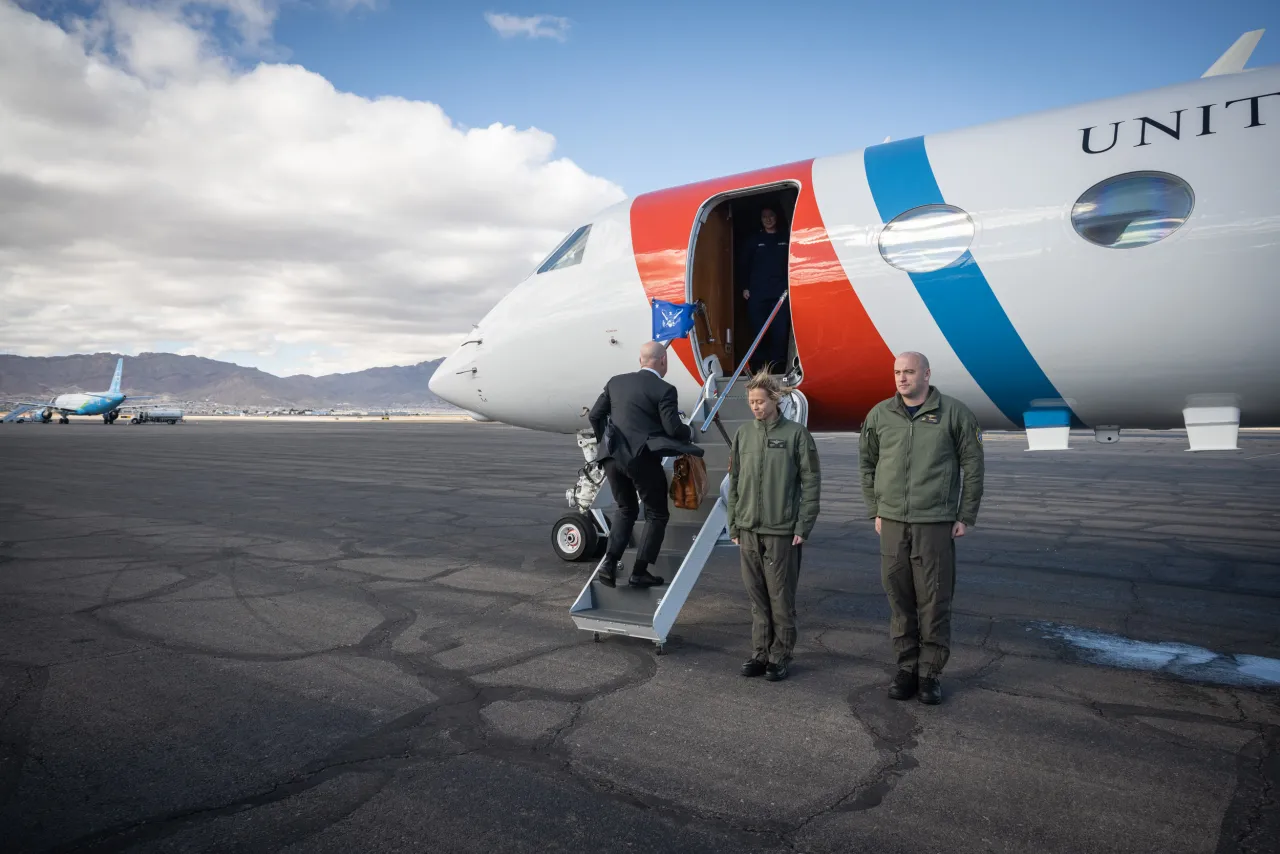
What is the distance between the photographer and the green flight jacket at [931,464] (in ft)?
13.6

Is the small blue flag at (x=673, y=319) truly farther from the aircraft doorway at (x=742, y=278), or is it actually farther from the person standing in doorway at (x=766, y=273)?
the person standing in doorway at (x=766, y=273)

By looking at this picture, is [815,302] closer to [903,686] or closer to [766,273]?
[766,273]

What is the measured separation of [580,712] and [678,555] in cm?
185

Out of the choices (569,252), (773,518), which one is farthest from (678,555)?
(569,252)

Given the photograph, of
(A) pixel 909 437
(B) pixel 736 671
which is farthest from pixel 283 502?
(A) pixel 909 437

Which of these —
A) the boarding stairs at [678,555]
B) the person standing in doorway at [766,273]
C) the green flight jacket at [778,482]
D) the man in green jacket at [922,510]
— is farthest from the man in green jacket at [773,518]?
the person standing in doorway at [766,273]

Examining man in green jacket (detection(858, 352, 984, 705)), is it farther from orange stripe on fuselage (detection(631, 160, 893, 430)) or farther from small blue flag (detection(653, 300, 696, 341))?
small blue flag (detection(653, 300, 696, 341))

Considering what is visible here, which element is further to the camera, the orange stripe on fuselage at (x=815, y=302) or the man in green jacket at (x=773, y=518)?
the orange stripe on fuselage at (x=815, y=302)

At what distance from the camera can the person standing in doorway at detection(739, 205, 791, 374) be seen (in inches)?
297

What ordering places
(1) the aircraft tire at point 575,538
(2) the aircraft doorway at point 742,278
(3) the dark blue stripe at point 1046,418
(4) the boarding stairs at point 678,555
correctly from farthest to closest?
1. (1) the aircraft tire at point 575,538
2. (2) the aircraft doorway at point 742,278
3. (3) the dark blue stripe at point 1046,418
4. (4) the boarding stairs at point 678,555

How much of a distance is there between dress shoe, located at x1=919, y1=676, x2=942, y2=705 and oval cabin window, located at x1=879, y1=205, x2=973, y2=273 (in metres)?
3.03

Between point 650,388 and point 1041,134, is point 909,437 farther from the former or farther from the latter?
point 1041,134

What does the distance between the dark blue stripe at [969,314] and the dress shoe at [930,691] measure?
257 cm

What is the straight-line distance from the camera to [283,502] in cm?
1313
